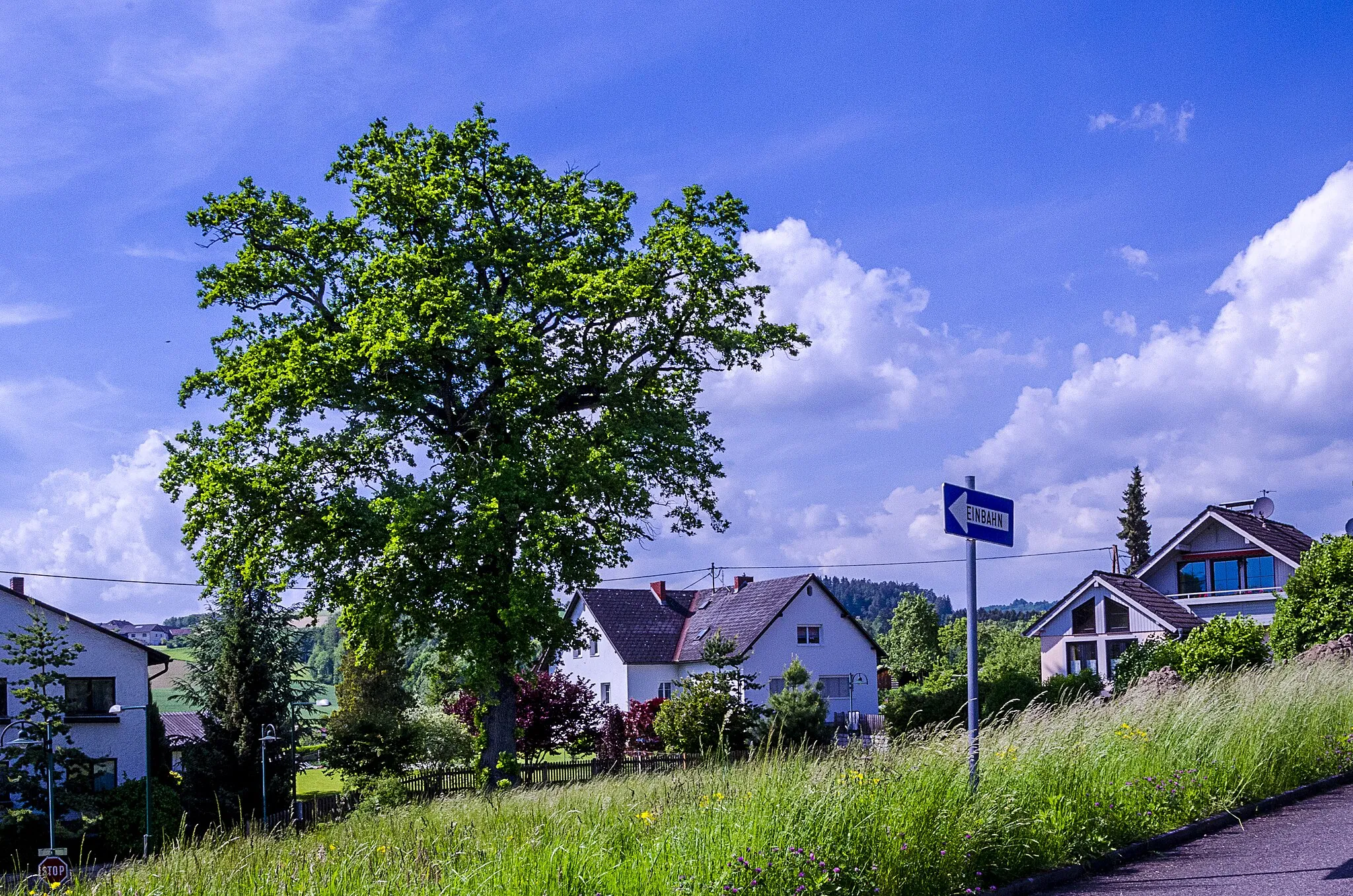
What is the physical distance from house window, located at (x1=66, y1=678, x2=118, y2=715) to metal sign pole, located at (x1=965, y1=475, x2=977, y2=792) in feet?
117

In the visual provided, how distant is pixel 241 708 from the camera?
36.9m

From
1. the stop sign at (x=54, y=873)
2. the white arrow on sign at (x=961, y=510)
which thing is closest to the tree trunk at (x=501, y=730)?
the stop sign at (x=54, y=873)

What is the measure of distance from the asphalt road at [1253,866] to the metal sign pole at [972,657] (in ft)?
3.52

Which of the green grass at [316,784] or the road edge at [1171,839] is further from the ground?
the road edge at [1171,839]

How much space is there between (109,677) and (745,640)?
91.5 feet

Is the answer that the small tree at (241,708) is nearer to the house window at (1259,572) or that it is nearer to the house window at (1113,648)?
the house window at (1113,648)

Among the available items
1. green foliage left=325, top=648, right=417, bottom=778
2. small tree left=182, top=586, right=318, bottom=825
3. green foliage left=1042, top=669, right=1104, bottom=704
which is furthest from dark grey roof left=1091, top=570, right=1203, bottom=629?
small tree left=182, top=586, right=318, bottom=825

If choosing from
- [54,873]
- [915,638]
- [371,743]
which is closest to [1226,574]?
[915,638]

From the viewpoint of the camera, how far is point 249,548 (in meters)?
27.0

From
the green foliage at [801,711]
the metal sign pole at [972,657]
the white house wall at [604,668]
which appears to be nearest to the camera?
the metal sign pole at [972,657]

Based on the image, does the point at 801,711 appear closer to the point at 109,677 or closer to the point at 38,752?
the point at 38,752

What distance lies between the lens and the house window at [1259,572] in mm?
51219

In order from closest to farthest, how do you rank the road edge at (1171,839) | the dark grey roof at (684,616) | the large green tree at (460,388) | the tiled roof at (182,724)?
the road edge at (1171,839)
the large green tree at (460,388)
the dark grey roof at (684,616)
the tiled roof at (182,724)

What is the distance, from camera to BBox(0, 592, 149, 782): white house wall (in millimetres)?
36125
